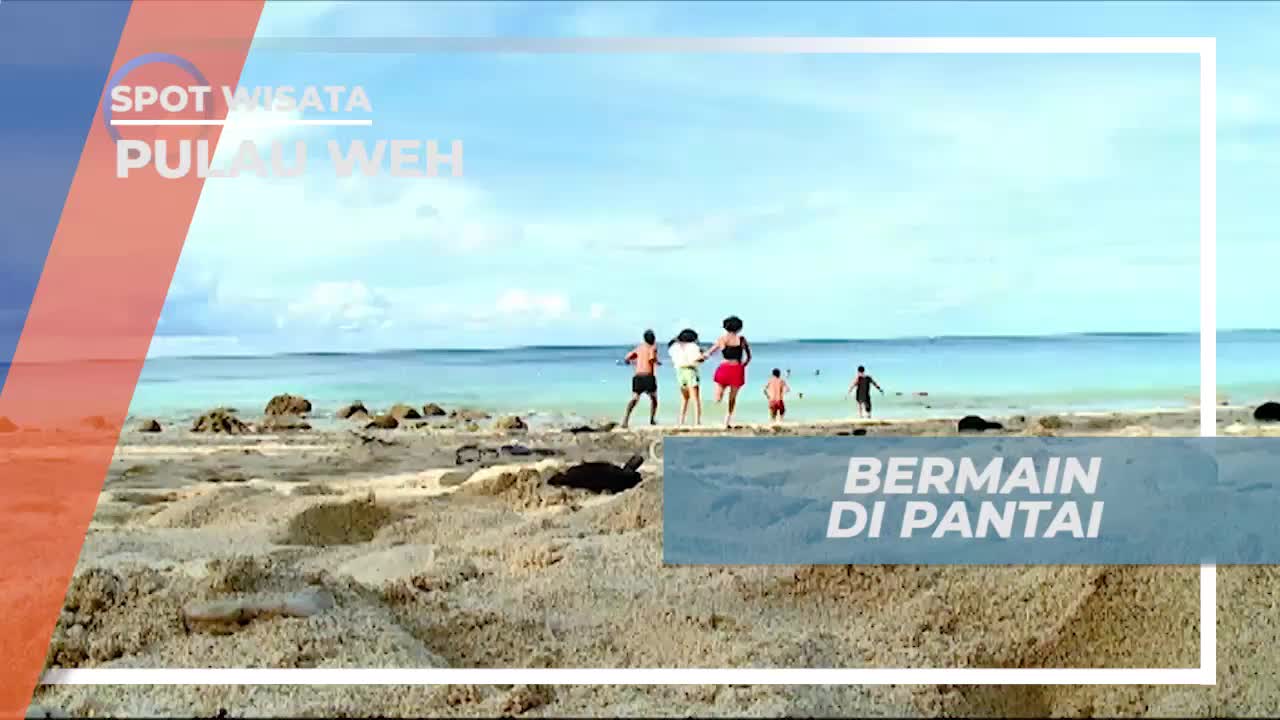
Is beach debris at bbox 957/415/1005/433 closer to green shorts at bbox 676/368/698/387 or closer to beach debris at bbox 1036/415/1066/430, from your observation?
beach debris at bbox 1036/415/1066/430

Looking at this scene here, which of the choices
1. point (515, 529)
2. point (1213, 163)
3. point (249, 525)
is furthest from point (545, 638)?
point (1213, 163)

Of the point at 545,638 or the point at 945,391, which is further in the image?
the point at 945,391

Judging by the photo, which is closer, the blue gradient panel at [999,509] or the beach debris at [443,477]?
the blue gradient panel at [999,509]

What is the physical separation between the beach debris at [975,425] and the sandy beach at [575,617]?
8.64 ft

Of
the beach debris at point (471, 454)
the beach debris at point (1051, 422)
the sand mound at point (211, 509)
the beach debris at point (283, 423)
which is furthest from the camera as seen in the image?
the beach debris at point (1051, 422)

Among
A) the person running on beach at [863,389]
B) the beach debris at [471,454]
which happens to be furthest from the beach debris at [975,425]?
the beach debris at [471,454]

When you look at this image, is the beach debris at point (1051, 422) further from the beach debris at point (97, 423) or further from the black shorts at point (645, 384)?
the beach debris at point (97, 423)

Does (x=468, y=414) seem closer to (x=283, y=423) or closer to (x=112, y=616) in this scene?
(x=283, y=423)

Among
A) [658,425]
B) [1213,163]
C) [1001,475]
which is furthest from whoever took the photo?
[658,425]

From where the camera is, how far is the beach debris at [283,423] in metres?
5.69

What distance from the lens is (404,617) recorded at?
8.97 ft

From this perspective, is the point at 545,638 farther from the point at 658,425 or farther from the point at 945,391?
the point at 945,391

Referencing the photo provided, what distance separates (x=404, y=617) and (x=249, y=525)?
123 cm

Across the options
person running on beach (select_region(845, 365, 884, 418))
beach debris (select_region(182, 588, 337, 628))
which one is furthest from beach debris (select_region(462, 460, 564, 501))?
person running on beach (select_region(845, 365, 884, 418))
